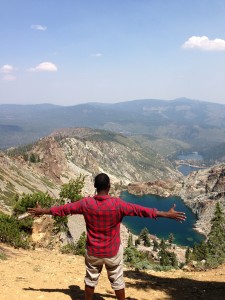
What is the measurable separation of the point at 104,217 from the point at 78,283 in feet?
21.2

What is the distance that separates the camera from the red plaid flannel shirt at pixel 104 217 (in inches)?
358

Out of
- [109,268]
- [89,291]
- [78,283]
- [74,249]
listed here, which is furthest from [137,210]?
[74,249]

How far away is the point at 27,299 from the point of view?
11812 mm

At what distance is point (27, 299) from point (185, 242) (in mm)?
190290

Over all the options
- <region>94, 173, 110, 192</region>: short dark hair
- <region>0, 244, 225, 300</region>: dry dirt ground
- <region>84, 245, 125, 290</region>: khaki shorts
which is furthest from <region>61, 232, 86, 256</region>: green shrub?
<region>94, 173, 110, 192</region>: short dark hair

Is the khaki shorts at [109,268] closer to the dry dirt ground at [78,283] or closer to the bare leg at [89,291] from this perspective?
the bare leg at [89,291]

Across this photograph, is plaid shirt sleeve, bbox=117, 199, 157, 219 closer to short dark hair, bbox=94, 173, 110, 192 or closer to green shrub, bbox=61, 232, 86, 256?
short dark hair, bbox=94, 173, 110, 192

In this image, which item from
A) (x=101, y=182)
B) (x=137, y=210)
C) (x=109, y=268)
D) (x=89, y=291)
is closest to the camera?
(x=137, y=210)

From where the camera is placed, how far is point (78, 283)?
1428cm

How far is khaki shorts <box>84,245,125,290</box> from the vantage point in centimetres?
938

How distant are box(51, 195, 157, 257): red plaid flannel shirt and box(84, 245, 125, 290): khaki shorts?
17 cm

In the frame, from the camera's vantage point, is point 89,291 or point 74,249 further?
point 74,249

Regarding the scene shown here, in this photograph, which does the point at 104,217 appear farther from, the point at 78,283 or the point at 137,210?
the point at 78,283

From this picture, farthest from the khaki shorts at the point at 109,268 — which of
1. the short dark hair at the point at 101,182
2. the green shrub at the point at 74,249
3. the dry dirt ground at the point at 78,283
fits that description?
the green shrub at the point at 74,249
